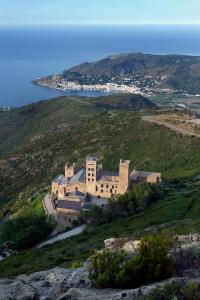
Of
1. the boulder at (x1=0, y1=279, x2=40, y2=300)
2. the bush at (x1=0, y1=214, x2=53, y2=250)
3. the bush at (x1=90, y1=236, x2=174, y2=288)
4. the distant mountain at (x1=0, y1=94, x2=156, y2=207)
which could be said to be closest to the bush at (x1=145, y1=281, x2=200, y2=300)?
the bush at (x1=90, y1=236, x2=174, y2=288)

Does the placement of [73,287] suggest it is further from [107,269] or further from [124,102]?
[124,102]

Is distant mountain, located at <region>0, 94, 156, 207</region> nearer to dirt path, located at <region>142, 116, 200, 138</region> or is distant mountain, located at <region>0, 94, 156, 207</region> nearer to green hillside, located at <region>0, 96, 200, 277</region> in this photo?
green hillside, located at <region>0, 96, 200, 277</region>

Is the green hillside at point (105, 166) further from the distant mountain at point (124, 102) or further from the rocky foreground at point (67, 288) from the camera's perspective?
the distant mountain at point (124, 102)

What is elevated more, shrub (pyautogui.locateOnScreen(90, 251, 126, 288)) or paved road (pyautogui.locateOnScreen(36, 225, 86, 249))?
shrub (pyautogui.locateOnScreen(90, 251, 126, 288))

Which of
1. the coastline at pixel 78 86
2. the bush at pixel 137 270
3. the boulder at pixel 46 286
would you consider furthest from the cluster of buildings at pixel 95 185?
the coastline at pixel 78 86

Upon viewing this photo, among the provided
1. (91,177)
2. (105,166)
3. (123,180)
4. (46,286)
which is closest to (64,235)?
(91,177)

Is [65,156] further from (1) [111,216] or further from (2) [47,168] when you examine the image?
(1) [111,216]

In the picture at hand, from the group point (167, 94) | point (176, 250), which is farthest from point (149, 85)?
point (176, 250)
